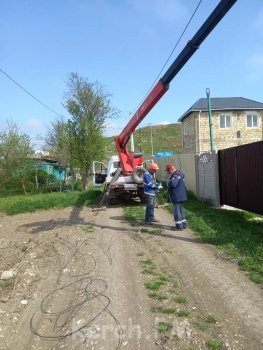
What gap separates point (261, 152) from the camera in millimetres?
8492

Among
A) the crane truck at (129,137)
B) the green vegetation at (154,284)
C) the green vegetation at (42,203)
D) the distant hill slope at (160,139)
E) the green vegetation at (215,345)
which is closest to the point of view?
the green vegetation at (215,345)

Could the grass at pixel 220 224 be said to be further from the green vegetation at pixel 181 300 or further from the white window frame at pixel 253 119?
the white window frame at pixel 253 119

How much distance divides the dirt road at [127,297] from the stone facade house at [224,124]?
24.0 metres

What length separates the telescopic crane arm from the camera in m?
6.16

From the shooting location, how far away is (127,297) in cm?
462

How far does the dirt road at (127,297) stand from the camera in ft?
11.8

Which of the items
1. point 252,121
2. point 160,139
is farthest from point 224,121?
point 160,139

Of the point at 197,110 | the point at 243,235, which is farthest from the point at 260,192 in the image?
the point at 197,110

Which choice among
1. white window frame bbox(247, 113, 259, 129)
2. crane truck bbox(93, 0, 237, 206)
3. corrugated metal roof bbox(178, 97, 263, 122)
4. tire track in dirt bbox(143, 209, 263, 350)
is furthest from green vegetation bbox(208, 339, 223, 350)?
white window frame bbox(247, 113, 259, 129)

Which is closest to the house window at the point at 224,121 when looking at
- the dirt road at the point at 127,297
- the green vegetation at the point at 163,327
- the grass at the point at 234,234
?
the grass at the point at 234,234

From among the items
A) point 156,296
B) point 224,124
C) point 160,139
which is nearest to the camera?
point 156,296

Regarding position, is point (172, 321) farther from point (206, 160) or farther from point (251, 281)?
point (206, 160)

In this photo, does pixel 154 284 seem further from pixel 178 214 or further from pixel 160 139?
pixel 160 139

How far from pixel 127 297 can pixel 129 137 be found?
31.5 ft
